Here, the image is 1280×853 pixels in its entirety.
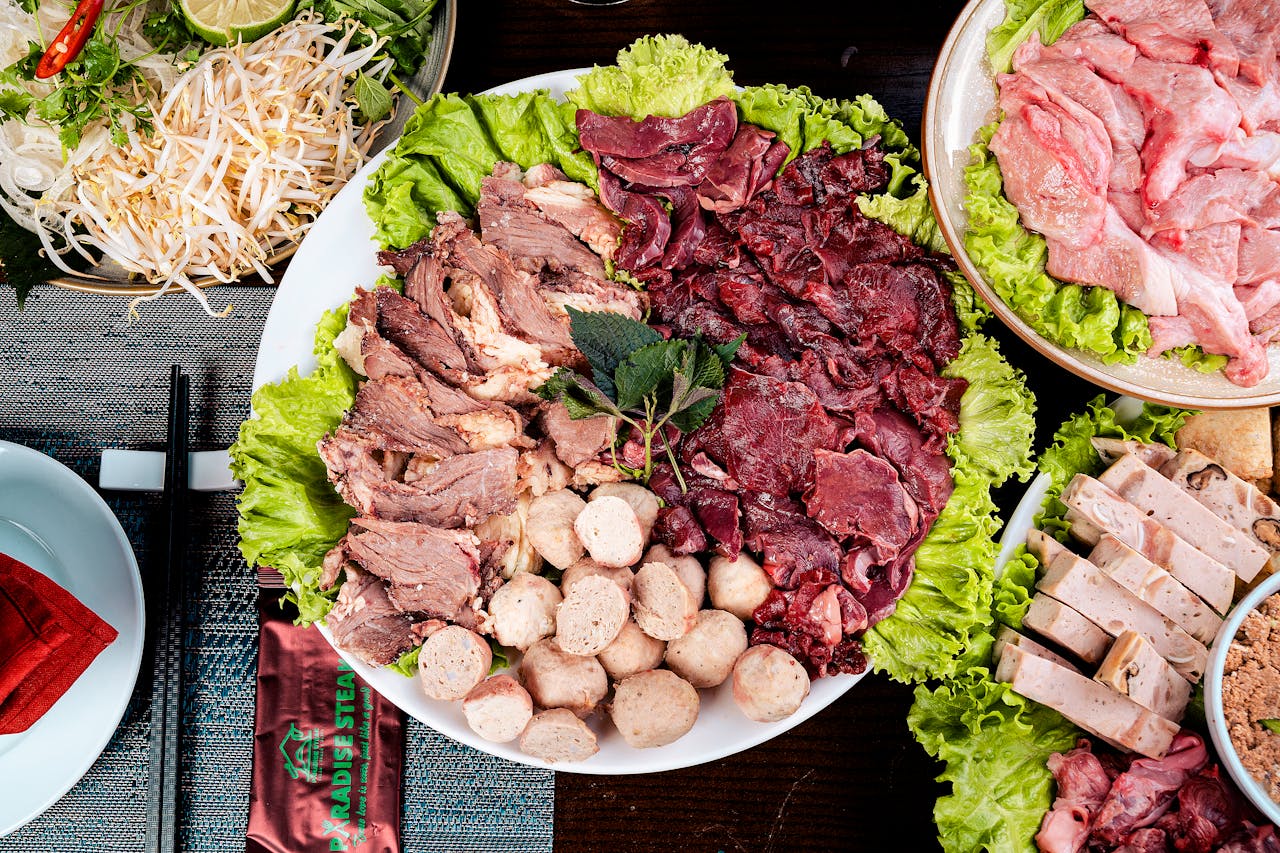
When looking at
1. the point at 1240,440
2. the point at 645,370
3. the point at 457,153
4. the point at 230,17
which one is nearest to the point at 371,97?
the point at 457,153

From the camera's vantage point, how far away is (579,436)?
86.3 inches

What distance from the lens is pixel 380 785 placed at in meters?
2.56

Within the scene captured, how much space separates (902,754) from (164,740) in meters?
2.16

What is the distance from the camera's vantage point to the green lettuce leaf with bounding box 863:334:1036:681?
2119 millimetres

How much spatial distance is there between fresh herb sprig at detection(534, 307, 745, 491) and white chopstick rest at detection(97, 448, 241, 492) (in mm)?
1153

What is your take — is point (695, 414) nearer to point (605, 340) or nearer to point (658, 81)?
point (605, 340)

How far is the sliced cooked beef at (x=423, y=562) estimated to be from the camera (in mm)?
2131

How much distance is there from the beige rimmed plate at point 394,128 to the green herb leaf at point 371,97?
0.27ft

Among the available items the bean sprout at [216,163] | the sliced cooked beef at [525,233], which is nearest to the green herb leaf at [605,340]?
the sliced cooked beef at [525,233]

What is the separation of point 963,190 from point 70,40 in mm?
2297

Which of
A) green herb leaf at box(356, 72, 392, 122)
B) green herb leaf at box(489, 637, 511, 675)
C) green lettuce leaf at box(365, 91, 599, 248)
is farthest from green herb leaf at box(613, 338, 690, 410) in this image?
green herb leaf at box(356, 72, 392, 122)

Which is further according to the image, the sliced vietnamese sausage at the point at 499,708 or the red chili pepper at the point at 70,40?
the red chili pepper at the point at 70,40

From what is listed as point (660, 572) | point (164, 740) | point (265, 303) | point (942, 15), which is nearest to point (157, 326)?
point (265, 303)

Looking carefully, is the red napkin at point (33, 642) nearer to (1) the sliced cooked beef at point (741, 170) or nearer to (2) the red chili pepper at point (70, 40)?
(2) the red chili pepper at point (70, 40)
